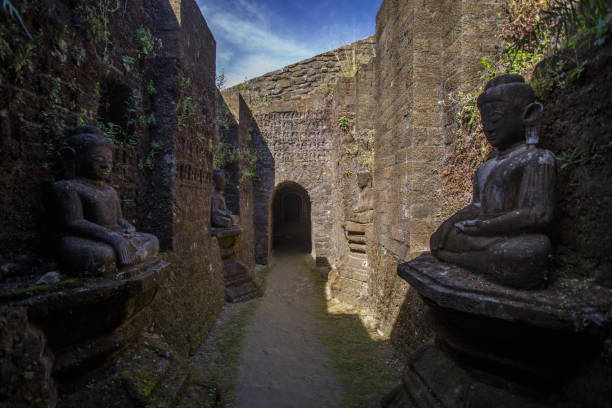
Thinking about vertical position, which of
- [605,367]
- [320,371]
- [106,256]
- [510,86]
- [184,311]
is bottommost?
[320,371]

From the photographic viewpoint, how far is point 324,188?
29.6 feet

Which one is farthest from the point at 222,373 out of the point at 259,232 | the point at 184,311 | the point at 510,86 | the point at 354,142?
the point at 259,232

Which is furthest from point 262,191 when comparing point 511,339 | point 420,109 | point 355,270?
point 511,339

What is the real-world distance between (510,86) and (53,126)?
3168mm

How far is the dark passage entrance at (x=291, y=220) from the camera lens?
12531 mm

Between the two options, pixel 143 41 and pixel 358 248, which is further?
pixel 358 248

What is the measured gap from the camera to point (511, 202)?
1746 millimetres

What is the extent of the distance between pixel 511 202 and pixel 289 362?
327 cm

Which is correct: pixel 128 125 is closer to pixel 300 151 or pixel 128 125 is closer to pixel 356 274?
pixel 356 274

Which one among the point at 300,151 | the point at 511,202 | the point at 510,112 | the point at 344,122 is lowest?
the point at 511,202

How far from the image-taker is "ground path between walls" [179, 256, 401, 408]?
3043mm

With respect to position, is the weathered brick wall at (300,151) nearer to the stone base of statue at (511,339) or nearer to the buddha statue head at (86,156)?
the stone base of statue at (511,339)

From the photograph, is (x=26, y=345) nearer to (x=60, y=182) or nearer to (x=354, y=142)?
(x=60, y=182)

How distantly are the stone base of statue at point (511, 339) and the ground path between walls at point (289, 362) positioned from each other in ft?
4.86
